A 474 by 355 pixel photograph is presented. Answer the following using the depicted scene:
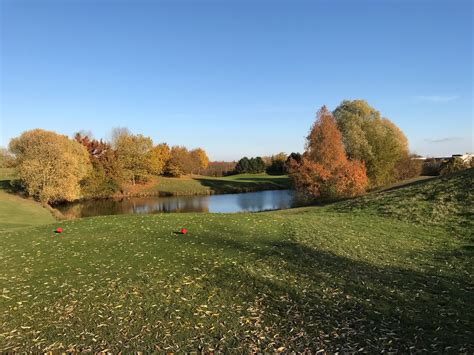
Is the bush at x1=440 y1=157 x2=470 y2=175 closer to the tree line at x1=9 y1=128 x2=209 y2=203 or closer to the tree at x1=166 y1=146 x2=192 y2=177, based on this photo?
the tree line at x1=9 y1=128 x2=209 y2=203

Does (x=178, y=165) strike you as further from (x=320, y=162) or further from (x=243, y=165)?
(x=320, y=162)

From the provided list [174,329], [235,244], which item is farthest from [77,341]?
[235,244]

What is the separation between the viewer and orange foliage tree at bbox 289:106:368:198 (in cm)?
3841

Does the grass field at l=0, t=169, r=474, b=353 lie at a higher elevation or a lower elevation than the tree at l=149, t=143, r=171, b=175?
lower

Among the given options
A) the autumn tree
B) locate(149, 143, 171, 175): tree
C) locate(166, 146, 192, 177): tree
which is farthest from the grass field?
locate(166, 146, 192, 177): tree

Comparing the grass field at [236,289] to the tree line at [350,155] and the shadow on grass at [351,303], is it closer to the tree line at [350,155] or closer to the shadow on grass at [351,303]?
the shadow on grass at [351,303]

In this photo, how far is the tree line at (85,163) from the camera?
44.5m

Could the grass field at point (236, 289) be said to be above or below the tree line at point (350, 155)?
below

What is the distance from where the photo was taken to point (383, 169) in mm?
47188

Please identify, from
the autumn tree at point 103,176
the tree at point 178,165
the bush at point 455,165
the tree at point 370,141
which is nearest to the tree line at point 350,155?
the tree at point 370,141

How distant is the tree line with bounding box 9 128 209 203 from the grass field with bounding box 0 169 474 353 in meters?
29.9

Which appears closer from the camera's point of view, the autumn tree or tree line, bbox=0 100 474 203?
tree line, bbox=0 100 474 203

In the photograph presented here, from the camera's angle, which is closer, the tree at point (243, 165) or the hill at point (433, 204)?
the hill at point (433, 204)

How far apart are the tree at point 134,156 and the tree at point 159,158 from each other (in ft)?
3.57
